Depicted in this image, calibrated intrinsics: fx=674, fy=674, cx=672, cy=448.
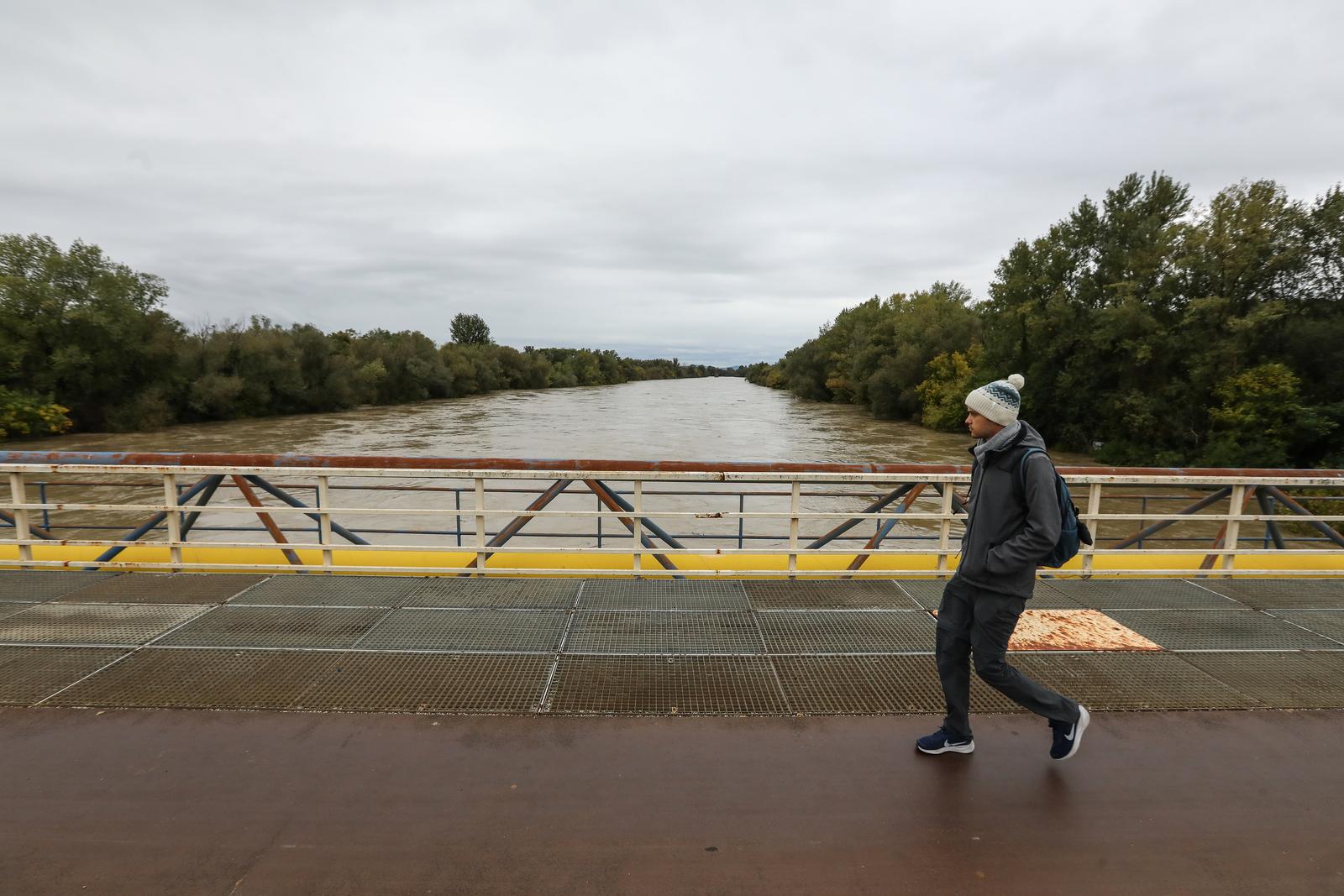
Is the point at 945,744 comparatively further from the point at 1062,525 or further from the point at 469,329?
the point at 469,329

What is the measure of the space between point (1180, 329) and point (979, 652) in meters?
30.5

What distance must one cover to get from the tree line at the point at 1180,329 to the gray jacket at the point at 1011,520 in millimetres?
24345

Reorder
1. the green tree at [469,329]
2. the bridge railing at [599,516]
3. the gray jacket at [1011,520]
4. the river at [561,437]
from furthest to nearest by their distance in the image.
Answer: the green tree at [469,329] → the river at [561,437] → the bridge railing at [599,516] → the gray jacket at [1011,520]

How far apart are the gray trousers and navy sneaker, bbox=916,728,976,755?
27 mm

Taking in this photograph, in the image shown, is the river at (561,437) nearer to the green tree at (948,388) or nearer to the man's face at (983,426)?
the green tree at (948,388)

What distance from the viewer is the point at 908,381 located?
164 ft

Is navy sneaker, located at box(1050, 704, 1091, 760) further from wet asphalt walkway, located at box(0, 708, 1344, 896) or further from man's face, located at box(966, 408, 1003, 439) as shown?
man's face, located at box(966, 408, 1003, 439)

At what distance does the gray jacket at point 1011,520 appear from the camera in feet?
8.66

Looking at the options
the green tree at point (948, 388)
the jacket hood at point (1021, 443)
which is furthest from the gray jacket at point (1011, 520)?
the green tree at point (948, 388)

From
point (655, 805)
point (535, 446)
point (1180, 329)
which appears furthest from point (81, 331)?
point (1180, 329)

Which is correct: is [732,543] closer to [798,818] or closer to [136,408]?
[798,818]

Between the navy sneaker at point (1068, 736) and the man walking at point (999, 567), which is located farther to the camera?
the navy sneaker at point (1068, 736)

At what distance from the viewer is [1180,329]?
2641cm

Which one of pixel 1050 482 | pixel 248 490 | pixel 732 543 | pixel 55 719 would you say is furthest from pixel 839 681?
pixel 732 543
